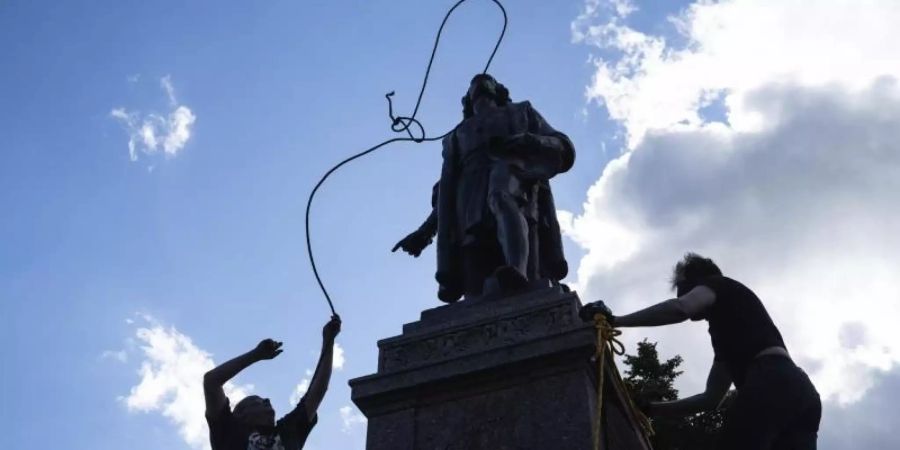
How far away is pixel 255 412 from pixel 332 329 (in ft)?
2.86

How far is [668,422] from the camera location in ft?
45.2

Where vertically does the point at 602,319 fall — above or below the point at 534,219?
below

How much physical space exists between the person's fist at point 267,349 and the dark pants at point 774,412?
2267mm

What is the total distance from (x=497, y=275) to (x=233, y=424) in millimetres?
1799

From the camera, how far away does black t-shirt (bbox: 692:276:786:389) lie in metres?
4.41

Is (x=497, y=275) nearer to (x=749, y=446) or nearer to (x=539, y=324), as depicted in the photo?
(x=539, y=324)

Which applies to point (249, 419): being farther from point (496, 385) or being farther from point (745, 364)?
point (745, 364)

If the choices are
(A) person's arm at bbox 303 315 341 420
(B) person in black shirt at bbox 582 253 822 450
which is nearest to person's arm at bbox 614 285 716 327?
(B) person in black shirt at bbox 582 253 822 450

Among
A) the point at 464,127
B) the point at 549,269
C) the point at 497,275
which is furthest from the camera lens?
the point at 464,127

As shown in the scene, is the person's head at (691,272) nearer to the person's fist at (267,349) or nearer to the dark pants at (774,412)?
the dark pants at (774,412)

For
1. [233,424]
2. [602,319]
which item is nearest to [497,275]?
[602,319]

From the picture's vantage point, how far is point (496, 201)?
20.4 feet

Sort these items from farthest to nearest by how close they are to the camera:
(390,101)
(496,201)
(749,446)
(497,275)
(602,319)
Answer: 1. (390,101)
2. (496,201)
3. (497,275)
4. (602,319)
5. (749,446)

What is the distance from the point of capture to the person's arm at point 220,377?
4629 millimetres
